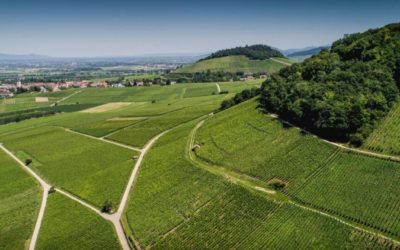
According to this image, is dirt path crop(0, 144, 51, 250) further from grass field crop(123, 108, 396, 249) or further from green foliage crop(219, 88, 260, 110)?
green foliage crop(219, 88, 260, 110)

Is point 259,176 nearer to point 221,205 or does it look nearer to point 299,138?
point 221,205

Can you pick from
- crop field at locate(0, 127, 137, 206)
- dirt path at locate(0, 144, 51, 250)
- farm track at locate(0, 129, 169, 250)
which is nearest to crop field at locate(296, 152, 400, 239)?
farm track at locate(0, 129, 169, 250)

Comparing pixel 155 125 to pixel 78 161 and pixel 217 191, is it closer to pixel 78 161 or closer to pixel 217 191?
pixel 78 161

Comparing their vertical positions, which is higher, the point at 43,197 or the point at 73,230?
the point at 73,230

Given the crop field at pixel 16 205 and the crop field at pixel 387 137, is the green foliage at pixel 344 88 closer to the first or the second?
the crop field at pixel 387 137

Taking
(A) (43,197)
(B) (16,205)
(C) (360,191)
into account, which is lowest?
(B) (16,205)

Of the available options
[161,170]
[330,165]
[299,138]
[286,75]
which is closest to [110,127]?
[161,170]

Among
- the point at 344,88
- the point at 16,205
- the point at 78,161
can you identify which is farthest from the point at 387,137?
the point at 16,205
